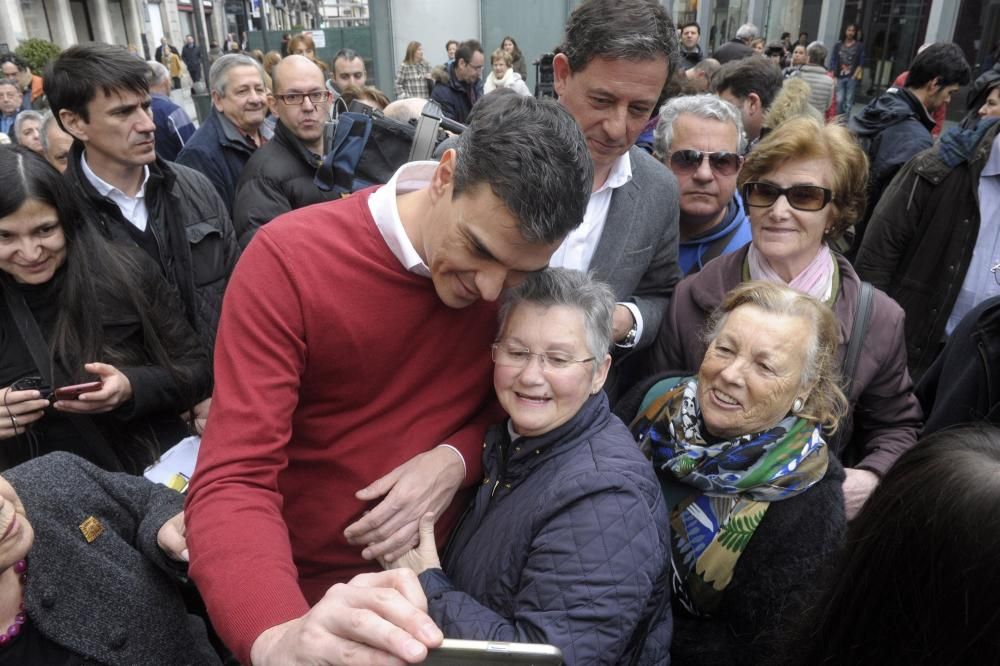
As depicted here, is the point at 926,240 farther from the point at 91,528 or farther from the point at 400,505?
the point at 91,528

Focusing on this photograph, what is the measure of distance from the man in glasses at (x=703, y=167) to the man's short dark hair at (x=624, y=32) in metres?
0.78

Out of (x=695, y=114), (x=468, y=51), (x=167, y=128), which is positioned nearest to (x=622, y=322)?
(x=695, y=114)

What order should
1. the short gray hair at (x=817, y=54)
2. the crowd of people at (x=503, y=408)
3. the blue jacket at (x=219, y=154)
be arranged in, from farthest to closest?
the short gray hair at (x=817, y=54)
the blue jacket at (x=219, y=154)
the crowd of people at (x=503, y=408)

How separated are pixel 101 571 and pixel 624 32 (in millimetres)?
2015

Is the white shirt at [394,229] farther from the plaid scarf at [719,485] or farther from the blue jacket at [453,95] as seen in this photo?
the blue jacket at [453,95]

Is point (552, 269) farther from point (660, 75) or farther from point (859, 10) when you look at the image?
point (859, 10)

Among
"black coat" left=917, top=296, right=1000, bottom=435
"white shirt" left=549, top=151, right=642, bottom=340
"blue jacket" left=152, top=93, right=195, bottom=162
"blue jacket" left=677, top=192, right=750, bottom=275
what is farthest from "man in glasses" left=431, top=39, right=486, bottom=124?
"black coat" left=917, top=296, right=1000, bottom=435

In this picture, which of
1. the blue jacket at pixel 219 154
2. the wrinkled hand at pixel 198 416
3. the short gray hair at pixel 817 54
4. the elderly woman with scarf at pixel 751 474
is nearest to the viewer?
the elderly woman with scarf at pixel 751 474

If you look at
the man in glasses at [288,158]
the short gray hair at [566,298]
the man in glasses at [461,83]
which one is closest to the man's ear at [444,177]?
the short gray hair at [566,298]

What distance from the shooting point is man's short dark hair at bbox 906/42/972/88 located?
4621 mm

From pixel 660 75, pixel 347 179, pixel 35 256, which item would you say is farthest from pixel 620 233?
pixel 35 256

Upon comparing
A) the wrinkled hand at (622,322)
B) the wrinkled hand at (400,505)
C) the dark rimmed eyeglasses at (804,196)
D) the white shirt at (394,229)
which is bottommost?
the wrinkled hand at (400,505)

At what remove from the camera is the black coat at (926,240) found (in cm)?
323

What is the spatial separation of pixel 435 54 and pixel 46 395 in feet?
33.1
